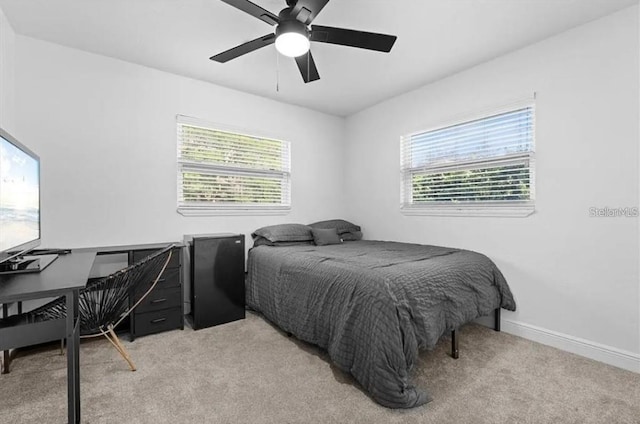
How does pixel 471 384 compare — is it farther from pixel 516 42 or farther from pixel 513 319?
pixel 516 42

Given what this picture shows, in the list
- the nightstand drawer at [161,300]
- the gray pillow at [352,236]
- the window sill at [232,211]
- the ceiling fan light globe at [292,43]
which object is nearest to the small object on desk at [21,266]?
the nightstand drawer at [161,300]

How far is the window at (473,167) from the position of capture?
9.20 ft

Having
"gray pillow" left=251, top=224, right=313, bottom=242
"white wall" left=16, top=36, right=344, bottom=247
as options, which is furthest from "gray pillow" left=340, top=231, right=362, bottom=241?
"white wall" left=16, top=36, right=344, bottom=247

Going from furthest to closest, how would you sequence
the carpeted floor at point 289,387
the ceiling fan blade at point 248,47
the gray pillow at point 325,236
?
1. the gray pillow at point 325,236
2. the ceiling fan blade at point 248,47
3. the carpeted floor at point 289,387

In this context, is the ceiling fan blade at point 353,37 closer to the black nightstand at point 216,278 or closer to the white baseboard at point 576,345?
the black nightstand at point 216,278

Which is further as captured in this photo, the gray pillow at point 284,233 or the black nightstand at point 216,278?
the gray pillow at point 284,233

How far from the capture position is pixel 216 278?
3.07 m

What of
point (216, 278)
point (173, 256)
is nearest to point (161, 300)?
point (173, 256)

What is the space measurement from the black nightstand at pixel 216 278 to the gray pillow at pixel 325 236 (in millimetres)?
920

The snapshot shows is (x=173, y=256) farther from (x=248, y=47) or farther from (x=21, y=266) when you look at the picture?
(x=248, y=47)

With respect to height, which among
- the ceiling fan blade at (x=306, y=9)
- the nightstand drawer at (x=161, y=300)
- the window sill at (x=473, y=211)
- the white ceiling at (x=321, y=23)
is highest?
the white ceiling at (x=321, y=23)

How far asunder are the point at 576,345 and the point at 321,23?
10.6 feet

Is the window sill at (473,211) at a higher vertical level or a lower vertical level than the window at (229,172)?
lower

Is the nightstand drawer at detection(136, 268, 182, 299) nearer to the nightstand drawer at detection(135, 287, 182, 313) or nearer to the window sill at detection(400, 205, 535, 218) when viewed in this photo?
the nightstand drawer at detection(135, 287, 182, 313)
